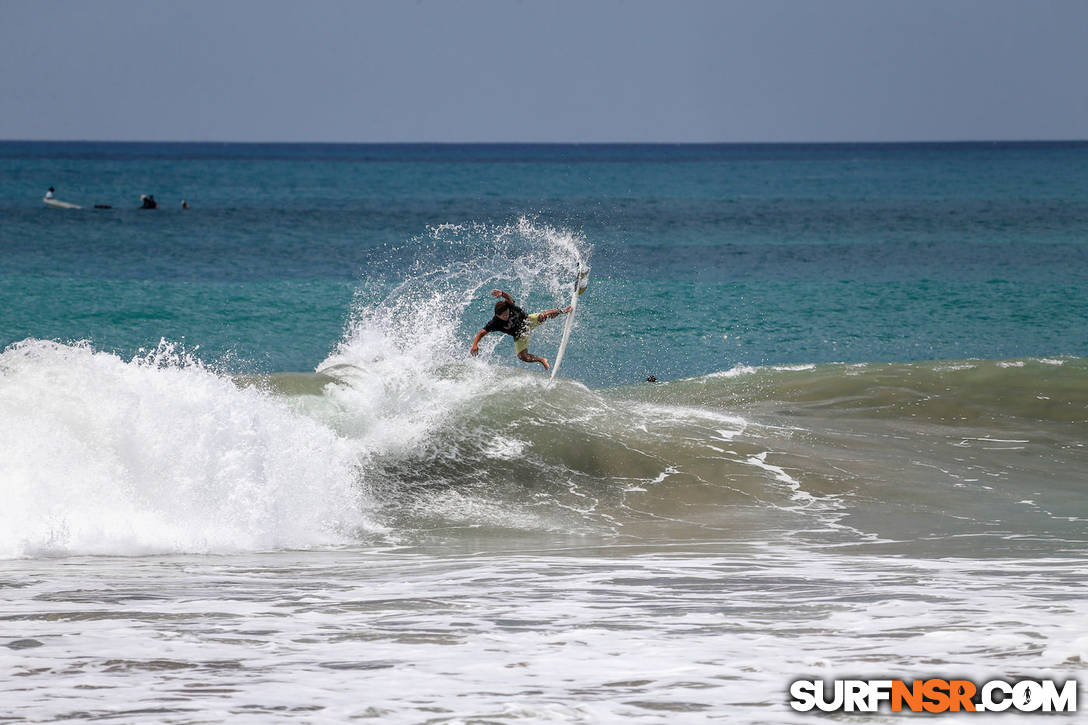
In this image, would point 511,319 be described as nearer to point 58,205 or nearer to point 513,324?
point 513,324

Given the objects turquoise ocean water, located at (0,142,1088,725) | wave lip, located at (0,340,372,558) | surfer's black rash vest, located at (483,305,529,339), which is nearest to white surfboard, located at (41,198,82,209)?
turquoise ocean water, located at (0,142,1088,725)

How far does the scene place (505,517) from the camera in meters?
13.1

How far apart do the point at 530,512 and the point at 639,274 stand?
2875 centimetres

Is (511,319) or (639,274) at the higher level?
(639,274)

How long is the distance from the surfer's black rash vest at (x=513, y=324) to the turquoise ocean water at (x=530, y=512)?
2.36ft

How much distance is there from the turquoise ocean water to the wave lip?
0.03m

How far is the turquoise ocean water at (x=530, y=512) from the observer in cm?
703

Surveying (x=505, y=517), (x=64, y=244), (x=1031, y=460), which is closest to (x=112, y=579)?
(x=505, y=517)

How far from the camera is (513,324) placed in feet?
59.3

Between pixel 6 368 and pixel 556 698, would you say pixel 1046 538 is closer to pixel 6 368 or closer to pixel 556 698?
pixel 556 698

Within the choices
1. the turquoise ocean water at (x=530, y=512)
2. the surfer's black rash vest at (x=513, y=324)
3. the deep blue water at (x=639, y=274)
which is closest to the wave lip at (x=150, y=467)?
the turquoise ocean water at (x=530, y=512)

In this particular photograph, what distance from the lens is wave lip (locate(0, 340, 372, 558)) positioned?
446 inches

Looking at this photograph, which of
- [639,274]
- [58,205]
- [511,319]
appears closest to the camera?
[511,319]

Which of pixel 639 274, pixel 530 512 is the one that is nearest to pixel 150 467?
pixel 530 512
